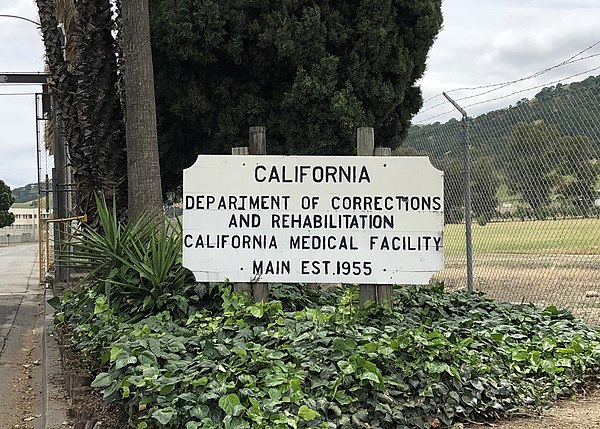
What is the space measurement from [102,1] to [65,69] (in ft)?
4.09

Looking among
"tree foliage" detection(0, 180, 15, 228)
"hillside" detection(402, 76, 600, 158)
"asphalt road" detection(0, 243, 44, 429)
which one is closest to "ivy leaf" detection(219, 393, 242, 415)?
"asphalt road" detection(0, 243, 44, 429)

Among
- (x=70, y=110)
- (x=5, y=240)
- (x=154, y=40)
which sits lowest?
(x=5, y=240)

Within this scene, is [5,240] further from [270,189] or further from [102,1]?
[270,189]

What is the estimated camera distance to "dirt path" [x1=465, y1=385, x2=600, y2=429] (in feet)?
15.0

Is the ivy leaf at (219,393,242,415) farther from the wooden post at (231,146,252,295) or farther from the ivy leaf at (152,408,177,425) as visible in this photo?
the wooden post at (231,146,252,295)

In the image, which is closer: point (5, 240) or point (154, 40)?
point (154, 40)

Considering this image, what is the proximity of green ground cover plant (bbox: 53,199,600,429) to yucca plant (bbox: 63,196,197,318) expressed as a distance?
2 centimetres

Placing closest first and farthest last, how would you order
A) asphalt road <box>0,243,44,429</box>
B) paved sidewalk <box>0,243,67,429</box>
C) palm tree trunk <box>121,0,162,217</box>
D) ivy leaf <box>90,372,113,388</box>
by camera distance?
ivy leaf <box>90,372,113,388</box>, paved sidewalk <box>0,243,67,429</box>, asphalt road <box>0,243,44,429</box>, palm tree trunk <box>121,0,162,217</box>

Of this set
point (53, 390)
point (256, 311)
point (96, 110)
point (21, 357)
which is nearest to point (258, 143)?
point (256, 311)

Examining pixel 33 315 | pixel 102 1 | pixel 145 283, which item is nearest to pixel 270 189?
pixel 145 283

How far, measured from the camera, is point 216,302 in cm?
607

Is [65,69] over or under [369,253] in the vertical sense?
over

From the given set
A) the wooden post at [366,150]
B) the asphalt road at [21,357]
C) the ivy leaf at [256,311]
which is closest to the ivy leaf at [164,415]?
the ivy leaf at [256,311]

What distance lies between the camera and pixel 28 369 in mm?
7898
